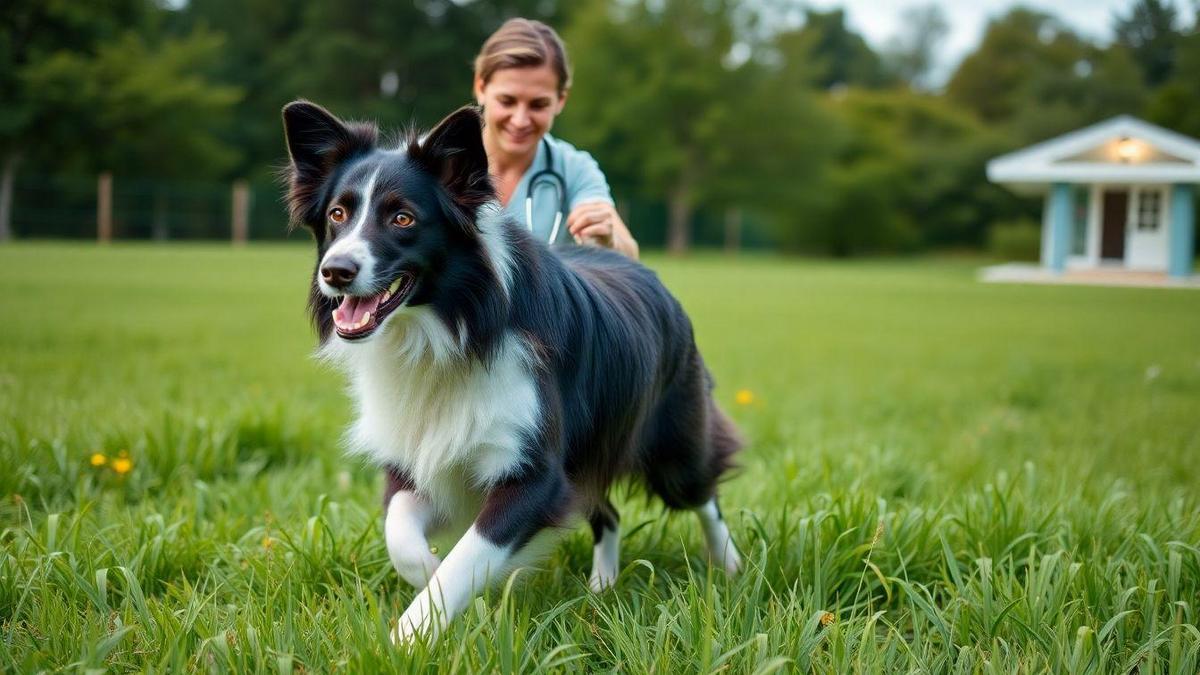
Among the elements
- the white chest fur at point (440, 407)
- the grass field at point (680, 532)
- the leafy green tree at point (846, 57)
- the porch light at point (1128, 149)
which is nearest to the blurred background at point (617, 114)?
the porch light at point (1128, 149)

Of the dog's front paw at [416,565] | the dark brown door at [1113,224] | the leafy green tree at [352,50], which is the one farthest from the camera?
the leafy green tree at [352,50]

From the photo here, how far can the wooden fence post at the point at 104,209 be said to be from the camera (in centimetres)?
3144

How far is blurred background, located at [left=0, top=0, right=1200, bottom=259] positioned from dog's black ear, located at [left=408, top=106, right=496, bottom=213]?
31.6m

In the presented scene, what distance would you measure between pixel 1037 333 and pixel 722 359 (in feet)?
17.9

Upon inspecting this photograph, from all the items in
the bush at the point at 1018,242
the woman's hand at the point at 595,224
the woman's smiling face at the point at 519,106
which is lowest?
the woman's hand at the point at 595,224

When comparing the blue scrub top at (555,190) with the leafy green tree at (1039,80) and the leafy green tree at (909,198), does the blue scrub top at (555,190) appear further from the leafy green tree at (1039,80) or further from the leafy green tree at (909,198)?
the leafy green tree at (909,198)

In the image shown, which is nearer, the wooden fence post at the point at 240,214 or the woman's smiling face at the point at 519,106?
the woman's smiling face at the point at 519,106

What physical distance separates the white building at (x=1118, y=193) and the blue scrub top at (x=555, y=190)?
23739 millimetres

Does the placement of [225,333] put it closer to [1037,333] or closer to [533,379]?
[533,379]

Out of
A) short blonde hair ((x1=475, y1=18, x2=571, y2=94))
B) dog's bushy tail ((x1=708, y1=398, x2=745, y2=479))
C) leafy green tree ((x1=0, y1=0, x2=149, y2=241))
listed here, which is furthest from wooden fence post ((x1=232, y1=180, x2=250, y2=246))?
dog's bushy tail ((x1=708, y1=398, x2=745, y2=479))

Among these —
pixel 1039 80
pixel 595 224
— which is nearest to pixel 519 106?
pixel 595 224

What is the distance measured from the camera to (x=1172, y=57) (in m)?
12.2

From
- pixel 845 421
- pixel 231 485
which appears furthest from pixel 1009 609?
pixel 845 421

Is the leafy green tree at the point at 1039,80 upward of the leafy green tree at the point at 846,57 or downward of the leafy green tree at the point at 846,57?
downward
